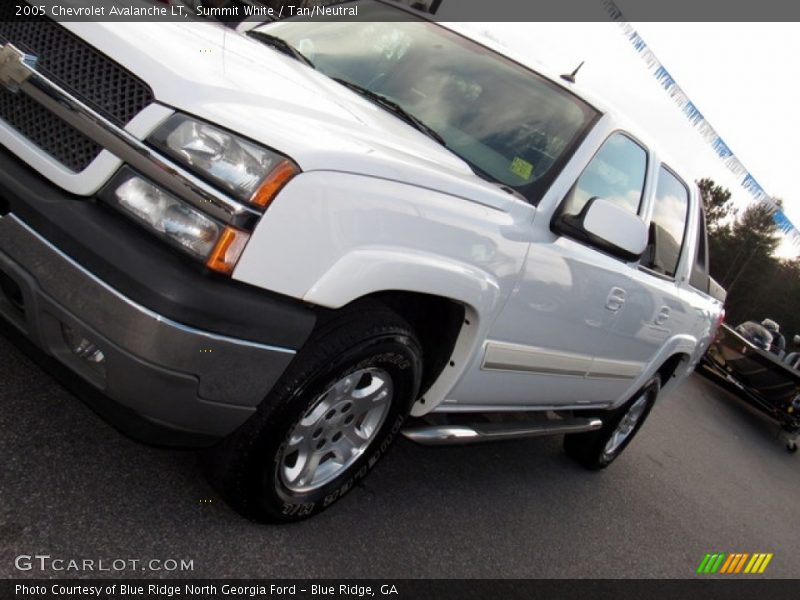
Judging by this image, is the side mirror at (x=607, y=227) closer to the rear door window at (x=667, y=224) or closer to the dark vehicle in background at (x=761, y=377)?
the rear door window at (x=667, y=224)

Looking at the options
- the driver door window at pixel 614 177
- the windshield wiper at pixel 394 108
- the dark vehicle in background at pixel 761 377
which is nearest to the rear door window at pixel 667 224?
the driver door window at pixel 614 177

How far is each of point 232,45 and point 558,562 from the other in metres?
2.65

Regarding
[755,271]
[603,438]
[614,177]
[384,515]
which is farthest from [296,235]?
[755,271]

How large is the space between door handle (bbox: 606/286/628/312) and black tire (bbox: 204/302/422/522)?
116 cm

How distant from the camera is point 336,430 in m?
2.46

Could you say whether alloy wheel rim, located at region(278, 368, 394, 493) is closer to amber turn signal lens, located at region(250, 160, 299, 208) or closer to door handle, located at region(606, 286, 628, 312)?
amber turn signal lens, located at region(250, 160, 299, 208)

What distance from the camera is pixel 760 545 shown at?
4.70 meters

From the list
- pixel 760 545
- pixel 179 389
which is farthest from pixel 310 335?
pixel 760 545

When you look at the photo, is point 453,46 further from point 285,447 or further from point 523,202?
point 285,447

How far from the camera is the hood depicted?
1.85 m

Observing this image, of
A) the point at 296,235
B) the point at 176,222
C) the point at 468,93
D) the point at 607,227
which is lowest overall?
the point at 176,222

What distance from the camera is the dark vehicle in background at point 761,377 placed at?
8.87 metres

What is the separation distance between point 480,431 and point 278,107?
1.58 m

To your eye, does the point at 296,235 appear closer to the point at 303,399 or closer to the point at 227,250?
the point at 227,250
